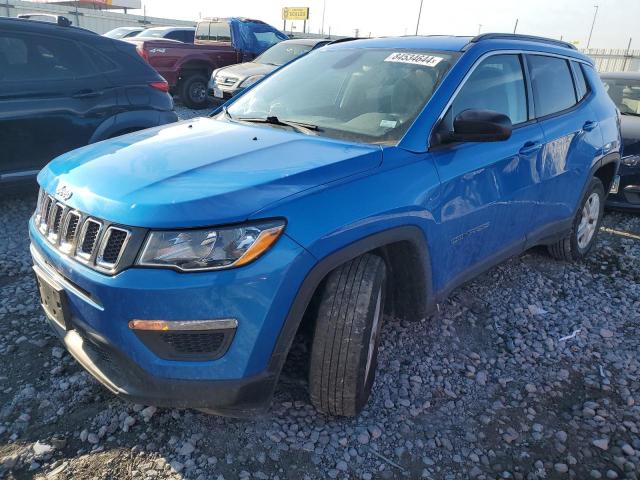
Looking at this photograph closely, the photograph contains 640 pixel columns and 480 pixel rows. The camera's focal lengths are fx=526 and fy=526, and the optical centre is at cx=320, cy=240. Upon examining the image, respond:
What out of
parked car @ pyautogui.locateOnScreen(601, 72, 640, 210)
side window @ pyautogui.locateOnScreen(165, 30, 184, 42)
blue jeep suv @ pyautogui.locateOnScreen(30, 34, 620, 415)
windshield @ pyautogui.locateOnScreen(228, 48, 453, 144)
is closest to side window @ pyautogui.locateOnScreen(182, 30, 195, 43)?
side window @ pyautogui.locateOnScreen(165, 30, 184, 42)

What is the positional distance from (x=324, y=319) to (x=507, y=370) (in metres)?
1.35

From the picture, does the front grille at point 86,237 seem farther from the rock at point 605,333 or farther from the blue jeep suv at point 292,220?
the rock at point 605,333

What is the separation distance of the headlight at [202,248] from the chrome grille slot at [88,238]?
26 cm

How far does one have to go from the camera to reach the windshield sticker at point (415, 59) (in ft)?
9.64

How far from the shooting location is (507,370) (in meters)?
2.96

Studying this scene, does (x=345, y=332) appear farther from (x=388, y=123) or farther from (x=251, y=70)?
(x=251, y=70)

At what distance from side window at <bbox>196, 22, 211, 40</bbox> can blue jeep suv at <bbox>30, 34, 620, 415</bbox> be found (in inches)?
432

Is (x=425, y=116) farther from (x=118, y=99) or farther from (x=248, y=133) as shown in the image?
(x=118, y=99)

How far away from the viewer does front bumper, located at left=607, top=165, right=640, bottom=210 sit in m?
5.67

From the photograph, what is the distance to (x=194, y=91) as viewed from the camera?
11695mm

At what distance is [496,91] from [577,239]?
1.92 m

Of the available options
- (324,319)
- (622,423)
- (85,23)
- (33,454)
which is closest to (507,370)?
(622,423)

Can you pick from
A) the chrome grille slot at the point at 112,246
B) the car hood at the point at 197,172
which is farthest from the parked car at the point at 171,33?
the chrome grille slot at the point at 112,246

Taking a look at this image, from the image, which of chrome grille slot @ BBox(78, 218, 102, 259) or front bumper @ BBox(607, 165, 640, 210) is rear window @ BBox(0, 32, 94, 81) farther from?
front bumper @ BBox(607, 165, 640, 210)
